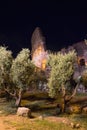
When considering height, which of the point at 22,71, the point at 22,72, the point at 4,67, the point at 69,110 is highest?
the point at 4,67

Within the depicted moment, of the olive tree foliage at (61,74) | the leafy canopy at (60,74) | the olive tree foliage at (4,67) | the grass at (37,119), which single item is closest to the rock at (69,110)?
the olive tree foliage at (61,74)

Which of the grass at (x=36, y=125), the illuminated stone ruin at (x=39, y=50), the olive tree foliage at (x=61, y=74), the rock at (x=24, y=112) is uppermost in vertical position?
the illuminated stone ruin at (x=39, y=50)

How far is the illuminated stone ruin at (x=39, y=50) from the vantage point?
101m

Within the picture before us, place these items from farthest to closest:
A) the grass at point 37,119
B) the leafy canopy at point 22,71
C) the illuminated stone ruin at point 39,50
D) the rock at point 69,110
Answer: the illuminated stone ruin at point 39,50, the leafy canopy at point 22,71, the rock at point 69,110, the grass at point 37,119

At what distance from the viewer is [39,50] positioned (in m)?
103

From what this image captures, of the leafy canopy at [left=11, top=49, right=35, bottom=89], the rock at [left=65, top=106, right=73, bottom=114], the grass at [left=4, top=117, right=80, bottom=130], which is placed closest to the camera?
the grass at [left=4, top=117, right=80, bottom=130]

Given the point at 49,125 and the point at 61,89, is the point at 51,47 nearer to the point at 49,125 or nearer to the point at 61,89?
the point at 61,89

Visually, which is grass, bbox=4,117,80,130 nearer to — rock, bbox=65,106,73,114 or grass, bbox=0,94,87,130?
grass, bbox=0,94,87,130

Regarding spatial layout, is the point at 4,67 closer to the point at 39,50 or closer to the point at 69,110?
the point at 69,110

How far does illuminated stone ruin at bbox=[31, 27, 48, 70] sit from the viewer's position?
101 metres

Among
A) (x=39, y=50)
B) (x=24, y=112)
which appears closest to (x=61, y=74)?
(x=24, y=112)

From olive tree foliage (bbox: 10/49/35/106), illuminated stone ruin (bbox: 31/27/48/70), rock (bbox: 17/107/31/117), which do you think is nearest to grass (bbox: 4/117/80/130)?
rock (bbox: 17/107/31/117)

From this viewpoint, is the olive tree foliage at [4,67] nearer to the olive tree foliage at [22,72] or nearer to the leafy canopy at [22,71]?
the olive tree foliage at [22,72]

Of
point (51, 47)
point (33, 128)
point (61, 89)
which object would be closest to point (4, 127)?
point (33, 128)
